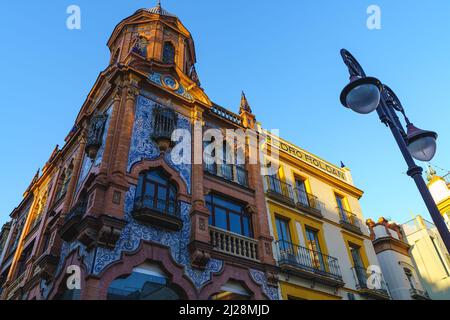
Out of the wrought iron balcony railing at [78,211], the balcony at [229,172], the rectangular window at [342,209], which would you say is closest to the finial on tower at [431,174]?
the rectangular window at [342,209]

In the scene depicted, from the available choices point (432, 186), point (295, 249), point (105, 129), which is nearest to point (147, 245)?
point (105, 129)

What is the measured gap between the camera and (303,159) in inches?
933

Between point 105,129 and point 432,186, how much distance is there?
1245 inches

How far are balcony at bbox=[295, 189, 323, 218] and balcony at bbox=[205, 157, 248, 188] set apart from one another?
3.53 m

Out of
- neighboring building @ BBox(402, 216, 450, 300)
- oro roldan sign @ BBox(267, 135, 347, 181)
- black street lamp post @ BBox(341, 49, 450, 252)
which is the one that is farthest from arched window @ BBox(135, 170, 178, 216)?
neighboring building @ BBox(402, 216, 450, 300)

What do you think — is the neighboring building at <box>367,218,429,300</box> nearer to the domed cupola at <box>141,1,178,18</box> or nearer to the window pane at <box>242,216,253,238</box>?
the window pane at <box>242,216,253,238</box>

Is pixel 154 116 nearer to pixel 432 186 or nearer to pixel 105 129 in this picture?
pixel 105 129

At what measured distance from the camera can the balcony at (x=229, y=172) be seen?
1817cm

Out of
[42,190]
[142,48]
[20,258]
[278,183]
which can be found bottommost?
[20,258]

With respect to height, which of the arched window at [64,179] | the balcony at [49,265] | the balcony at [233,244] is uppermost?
the arched window at [64,179]

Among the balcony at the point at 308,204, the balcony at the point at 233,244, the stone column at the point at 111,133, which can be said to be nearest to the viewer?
the stone column at the point at 111,133

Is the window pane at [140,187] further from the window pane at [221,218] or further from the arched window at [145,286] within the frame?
the window pane at [221,218]

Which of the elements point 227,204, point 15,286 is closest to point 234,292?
point 227,204

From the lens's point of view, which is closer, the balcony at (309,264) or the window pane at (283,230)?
the balcony at (309,264)
